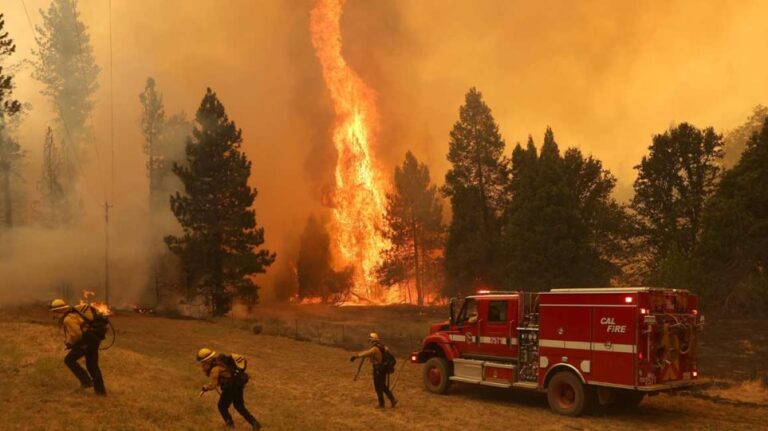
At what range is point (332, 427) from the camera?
1368 cm

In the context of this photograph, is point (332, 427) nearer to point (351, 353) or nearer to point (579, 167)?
point (351, 353)

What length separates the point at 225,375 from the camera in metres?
11.5

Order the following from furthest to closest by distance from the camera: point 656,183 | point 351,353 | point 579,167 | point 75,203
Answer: point 75,203 < point 579,167 < point 656,183 < point 351,353

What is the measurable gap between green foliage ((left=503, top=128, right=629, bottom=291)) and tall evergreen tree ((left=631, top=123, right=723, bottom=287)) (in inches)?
112

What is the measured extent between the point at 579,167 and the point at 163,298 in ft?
125

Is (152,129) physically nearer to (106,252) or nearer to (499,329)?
(106,252)

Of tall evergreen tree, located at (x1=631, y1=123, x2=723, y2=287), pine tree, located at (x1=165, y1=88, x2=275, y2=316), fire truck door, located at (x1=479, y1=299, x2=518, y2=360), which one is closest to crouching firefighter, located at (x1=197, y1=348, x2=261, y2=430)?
fire truck door, located at (x1=479, y1=299, x2=518, y2=360)

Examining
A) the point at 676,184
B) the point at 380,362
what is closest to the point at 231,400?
the point at 380,362

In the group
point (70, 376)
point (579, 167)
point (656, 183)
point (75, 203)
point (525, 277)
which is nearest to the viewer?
point (70, 376)

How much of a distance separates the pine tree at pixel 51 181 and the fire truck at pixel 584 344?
170 ft

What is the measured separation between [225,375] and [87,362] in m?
3.50

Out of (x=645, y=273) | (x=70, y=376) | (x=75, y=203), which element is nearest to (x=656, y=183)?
(x=645, y=273)

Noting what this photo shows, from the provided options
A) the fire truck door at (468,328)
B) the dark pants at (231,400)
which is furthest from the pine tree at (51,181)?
the dark pants at (231,400)

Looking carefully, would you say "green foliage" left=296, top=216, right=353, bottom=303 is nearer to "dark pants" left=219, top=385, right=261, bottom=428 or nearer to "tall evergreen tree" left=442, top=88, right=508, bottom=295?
"tall evergreen tree" left=442, top=88, right=508, bottom=295
